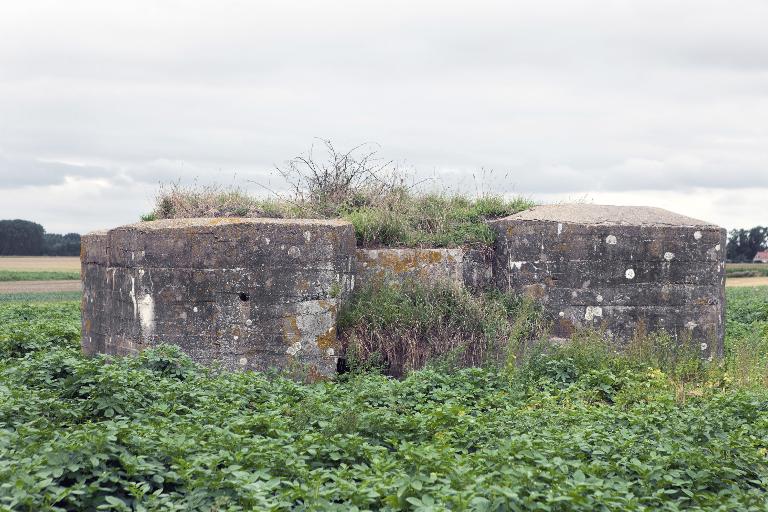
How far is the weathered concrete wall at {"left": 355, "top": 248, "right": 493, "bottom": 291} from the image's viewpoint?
10008 mm

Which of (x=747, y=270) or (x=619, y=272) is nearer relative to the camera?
(x=619, y=272)

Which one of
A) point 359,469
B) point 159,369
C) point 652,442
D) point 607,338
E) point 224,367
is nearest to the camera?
point 359,469

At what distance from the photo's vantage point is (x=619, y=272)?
395 inches

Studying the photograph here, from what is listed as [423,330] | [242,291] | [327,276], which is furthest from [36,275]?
[423,330]

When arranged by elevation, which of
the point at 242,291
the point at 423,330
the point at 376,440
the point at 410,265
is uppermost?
the point at 410,265

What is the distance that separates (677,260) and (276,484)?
7.01 meters

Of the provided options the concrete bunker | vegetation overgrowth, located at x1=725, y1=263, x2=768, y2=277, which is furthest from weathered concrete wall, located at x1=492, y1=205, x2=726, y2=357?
vegetation overgrowth, located at x1=725, y1=263, x2=768, y2=277

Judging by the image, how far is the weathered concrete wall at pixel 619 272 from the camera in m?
10.0

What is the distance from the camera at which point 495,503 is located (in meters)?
4.29

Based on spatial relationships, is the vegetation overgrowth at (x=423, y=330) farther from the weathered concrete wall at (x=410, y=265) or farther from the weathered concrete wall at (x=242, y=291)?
the weathered concrete wall at (x=242, y=291)

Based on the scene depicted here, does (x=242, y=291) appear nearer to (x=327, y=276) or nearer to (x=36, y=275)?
(x=327, y=276)

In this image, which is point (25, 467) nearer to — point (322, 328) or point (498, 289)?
point (322, 328)

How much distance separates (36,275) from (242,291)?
36496 millimetres

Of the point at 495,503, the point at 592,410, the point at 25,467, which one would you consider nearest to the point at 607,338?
the point at 592,410
